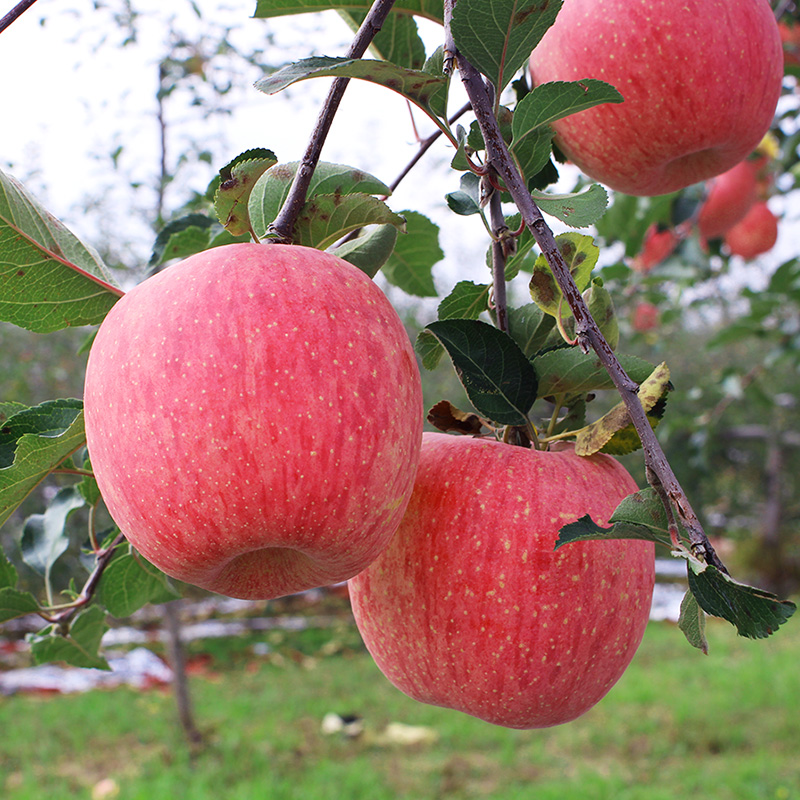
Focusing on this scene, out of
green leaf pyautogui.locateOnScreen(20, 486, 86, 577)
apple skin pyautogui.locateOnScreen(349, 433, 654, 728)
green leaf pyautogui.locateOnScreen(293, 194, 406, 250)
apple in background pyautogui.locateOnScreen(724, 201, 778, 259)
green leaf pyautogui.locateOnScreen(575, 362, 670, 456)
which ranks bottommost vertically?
apple in background pyautogui.locateOnScreen(724, 201, 778, 259)

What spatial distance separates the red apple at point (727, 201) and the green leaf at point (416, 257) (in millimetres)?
1349

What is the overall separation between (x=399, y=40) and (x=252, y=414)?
530 millimetres

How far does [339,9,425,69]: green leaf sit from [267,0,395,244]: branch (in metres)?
0.21

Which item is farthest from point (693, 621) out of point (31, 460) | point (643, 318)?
point (643, 318)

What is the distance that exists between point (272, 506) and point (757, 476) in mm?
7806

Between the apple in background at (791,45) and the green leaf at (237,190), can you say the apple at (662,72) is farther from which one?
the apple in background at (791,45)

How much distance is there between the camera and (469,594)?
638 millimetres

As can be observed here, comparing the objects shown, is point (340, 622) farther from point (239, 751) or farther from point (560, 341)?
point (560, 341)

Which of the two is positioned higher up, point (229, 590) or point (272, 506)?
point (272, 506)

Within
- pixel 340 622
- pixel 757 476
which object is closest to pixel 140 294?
pixel 340 622

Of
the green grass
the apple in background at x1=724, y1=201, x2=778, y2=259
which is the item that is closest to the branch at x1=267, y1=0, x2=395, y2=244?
the apple in background at x1=724, y1=201, x2=778, y2=259

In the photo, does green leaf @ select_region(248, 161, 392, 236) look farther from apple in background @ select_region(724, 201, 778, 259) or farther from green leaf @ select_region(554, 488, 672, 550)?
apple in background @ select_region(724, 201, 778, 259)

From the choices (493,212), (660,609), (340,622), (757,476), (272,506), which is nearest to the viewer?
(272,506)

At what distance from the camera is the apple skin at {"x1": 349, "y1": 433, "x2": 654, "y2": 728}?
24.9 inches
